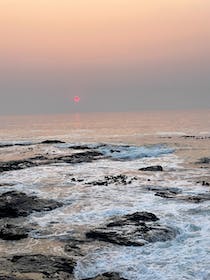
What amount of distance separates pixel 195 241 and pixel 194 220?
3084mm

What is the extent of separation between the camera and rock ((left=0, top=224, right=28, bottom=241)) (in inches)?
704

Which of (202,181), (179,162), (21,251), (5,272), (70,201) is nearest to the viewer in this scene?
(5,272)

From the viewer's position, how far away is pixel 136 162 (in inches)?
1815

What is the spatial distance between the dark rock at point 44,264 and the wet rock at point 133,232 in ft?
9.73

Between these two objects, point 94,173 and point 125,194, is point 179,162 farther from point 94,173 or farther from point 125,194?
point 125,194

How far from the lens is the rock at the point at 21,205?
878 inches

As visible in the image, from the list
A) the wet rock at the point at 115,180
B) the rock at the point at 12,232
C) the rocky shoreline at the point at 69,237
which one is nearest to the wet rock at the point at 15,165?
the wet rock at the point at 115,180

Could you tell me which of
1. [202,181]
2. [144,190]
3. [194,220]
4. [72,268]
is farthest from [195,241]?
[202,181]

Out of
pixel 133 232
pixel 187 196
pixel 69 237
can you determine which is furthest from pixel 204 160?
pixel 69 237

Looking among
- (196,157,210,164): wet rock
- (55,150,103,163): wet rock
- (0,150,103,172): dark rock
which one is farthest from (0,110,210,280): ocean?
(55,150,103,163): wet rock

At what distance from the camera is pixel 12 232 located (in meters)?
18.3

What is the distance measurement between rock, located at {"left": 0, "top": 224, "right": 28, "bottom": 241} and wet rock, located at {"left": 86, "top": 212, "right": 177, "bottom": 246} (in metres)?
3.09

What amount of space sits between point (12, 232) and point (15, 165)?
2574 centimetres

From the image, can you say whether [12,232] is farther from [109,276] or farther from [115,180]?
[115,180]
